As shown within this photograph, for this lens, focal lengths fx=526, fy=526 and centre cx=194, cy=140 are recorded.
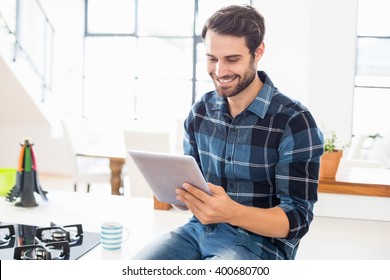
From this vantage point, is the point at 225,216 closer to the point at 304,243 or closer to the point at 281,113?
the point at 281,113

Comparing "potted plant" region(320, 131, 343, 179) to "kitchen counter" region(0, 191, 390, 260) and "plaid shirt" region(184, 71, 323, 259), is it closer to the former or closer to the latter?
"kitchen counter" region(0, 191, 390, 260)

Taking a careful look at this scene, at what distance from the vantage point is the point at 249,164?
1232mm

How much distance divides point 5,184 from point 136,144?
1295 mm

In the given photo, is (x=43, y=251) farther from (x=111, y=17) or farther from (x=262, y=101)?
(x=111, y=17)

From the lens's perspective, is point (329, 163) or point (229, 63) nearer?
point (229, 63)

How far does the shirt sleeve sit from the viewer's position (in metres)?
1.19

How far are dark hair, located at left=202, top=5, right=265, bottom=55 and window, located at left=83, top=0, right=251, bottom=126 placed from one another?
416 centimetres

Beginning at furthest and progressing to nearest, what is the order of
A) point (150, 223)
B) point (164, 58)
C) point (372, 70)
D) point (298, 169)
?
point (164, 58)
point (372, 70)
point (150, 223)
point (298, 169)

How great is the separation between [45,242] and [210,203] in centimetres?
40

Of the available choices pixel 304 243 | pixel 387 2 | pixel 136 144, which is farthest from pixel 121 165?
pixel 387 2

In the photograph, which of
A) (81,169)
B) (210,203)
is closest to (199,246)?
(210,203)

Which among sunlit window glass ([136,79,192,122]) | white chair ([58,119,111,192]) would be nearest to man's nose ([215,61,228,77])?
white chair ([58,119,111,192])

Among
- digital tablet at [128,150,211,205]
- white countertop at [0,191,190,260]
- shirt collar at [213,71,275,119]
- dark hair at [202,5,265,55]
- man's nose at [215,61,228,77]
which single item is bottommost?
white countertop at [0,191,190,260]

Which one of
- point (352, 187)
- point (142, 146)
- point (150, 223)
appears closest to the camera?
point (150, 223)
